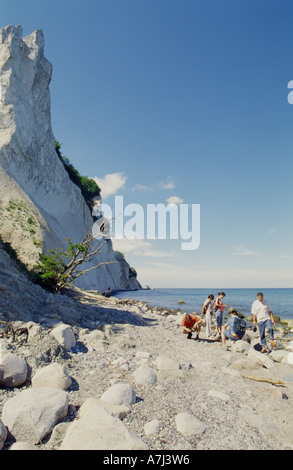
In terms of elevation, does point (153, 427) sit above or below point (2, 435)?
below

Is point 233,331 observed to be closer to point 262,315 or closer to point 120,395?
point 262,315

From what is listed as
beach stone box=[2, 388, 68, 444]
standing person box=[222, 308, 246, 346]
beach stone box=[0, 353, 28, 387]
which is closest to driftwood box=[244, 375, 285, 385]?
standing person box=[222, 308, 246, 346]

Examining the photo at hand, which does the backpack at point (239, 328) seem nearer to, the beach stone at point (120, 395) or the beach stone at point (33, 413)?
the beach stone at point (120, 395)

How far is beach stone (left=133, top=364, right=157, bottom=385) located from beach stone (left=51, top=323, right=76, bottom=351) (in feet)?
6.12

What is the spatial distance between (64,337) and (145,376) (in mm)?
2246

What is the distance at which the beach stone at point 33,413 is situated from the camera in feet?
10.3

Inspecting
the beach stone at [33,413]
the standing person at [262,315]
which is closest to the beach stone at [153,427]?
the beach stone at [33,413]

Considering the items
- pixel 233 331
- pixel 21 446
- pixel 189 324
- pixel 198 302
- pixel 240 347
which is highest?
pixel 21 446

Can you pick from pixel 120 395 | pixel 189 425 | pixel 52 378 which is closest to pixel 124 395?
pixel 120 395

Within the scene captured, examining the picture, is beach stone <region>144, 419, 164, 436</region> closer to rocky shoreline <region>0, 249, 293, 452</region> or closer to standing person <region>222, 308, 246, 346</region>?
rocky shoreline <region>0, 249, 293, 452</region>

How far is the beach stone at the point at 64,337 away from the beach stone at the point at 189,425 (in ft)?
10.8


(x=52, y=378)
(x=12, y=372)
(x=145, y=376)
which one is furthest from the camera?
(x=145, y=376)

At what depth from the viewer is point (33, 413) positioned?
10.7 feet
